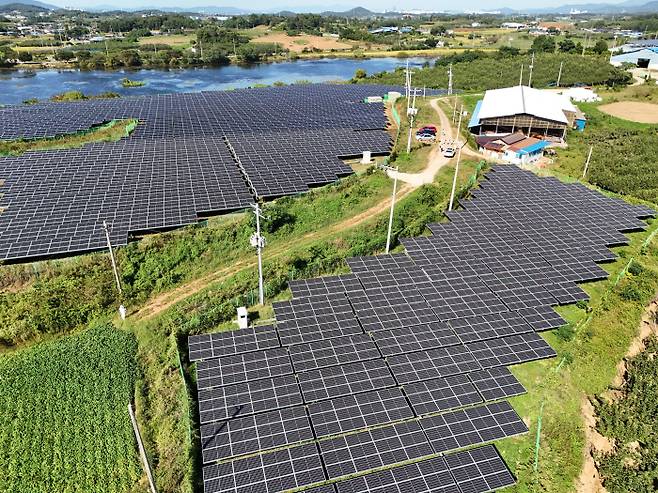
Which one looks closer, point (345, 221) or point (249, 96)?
point (345, 221)

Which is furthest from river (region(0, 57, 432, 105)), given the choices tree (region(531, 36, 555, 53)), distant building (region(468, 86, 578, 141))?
distant building (region(468, 86, 578, 141))

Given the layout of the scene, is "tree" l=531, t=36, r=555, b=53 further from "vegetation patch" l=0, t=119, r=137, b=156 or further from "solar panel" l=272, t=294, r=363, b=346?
"solar panel" l=272, t=294, r=363, b=346

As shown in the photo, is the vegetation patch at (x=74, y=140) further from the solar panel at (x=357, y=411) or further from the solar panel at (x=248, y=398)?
the solar panel at (x=357, y=411)

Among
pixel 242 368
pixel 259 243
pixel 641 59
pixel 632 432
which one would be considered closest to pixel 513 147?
pixel 632 432

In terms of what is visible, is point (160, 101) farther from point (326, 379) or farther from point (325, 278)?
point (326, 379)

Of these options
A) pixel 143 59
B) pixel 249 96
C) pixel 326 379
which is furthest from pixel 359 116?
pixel 143 59

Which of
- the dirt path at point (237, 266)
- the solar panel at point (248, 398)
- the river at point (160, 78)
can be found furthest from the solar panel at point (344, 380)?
the river at point (160, 78)

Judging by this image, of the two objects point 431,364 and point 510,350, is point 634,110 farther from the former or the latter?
point 431,364
